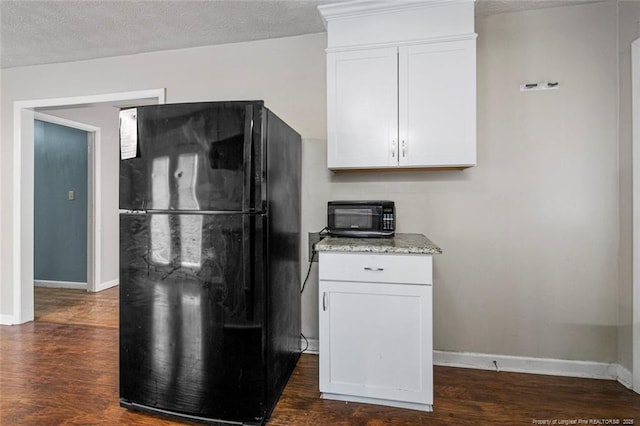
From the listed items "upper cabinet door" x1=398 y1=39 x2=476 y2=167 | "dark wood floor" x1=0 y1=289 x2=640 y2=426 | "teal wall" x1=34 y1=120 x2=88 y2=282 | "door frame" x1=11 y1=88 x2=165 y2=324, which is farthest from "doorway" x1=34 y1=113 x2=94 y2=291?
"upper cabinet door" x1=398 y1=39 x2=476 y2=167

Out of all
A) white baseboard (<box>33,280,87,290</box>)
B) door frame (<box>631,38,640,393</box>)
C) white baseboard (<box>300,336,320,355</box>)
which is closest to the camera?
door frame (<box>631,38,640,393</box>)

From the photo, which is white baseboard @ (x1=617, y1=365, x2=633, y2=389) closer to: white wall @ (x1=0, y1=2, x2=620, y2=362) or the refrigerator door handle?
white wall @ (x1=0, y1=2, x2=620, y2=362)

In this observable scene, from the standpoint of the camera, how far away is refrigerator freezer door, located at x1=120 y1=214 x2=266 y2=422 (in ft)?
5.47

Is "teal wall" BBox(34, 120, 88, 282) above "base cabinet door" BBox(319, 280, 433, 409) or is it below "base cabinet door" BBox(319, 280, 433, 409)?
above

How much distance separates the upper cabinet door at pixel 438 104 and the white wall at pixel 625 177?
0.99m

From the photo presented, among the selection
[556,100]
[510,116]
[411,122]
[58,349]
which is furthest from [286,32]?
[58,349]

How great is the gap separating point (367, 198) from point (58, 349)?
2.70 metres

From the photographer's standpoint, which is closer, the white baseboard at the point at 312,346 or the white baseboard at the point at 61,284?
the white baseboard at the point at 312,346

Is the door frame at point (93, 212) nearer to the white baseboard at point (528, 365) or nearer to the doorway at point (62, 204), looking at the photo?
the doorway at point (62, 204)

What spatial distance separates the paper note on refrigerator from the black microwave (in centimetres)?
123

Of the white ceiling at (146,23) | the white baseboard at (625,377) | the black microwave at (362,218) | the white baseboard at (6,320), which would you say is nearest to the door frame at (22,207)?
the white baseboard at (6,320)

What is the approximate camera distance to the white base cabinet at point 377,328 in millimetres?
1756

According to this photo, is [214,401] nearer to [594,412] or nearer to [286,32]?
[594,412]

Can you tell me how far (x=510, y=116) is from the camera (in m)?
2.26
